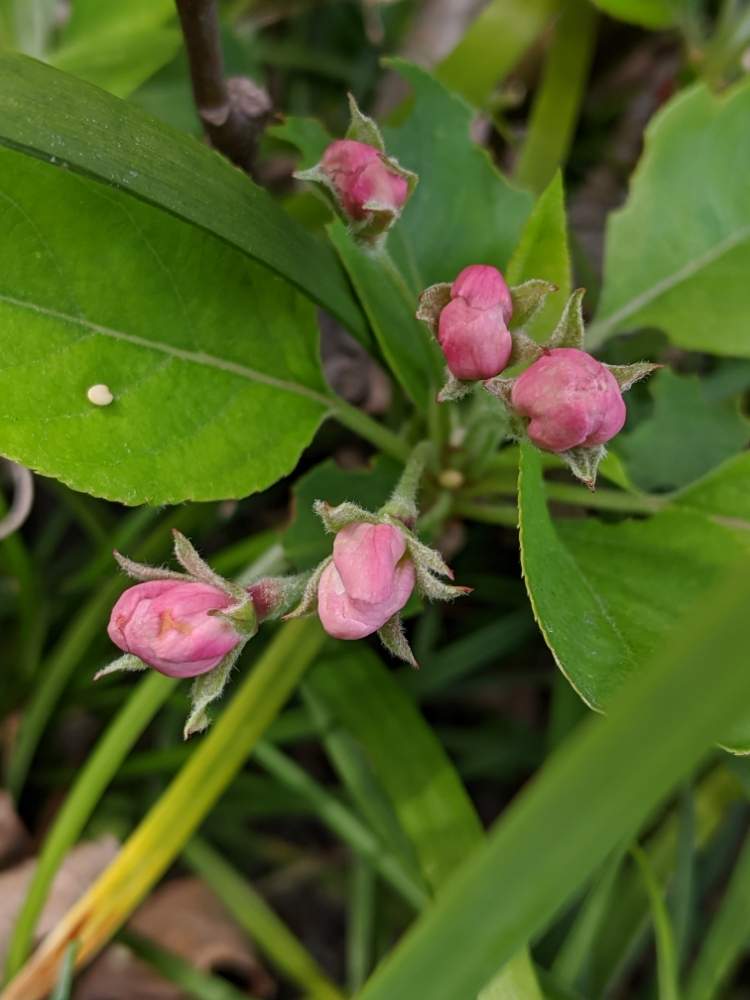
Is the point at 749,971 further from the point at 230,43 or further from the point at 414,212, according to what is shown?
the point at 230,43

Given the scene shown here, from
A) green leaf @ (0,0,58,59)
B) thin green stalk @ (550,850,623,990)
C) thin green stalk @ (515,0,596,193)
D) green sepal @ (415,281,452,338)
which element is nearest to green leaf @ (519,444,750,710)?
green sepal @ (415,281,452,338)

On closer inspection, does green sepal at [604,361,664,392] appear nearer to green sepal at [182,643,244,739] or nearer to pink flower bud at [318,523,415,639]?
pink flower bud at [318,523,415,639]

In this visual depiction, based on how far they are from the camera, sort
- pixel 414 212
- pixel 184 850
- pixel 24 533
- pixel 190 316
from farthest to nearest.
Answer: pixel 24 533 < pixel 184 850 < pixel 414 212 < pixel 190 316

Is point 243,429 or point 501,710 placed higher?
point 243,429

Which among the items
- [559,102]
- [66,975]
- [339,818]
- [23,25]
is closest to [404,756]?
[339,818]

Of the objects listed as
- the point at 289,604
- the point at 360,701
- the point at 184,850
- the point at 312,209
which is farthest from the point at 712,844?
the point at 312,209
